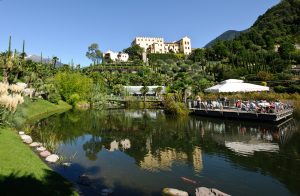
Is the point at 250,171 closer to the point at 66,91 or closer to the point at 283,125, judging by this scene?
the point at 283,125

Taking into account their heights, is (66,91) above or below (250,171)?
above

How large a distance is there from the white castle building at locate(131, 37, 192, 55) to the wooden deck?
136624 millimetres

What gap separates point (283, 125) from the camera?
27422mm

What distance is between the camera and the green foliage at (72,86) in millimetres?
60312


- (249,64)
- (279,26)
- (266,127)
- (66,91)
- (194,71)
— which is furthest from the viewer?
(279,26)

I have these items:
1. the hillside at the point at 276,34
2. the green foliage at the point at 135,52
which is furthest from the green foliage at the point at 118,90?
the green foliage at the point at 135,52

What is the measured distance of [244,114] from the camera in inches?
1228

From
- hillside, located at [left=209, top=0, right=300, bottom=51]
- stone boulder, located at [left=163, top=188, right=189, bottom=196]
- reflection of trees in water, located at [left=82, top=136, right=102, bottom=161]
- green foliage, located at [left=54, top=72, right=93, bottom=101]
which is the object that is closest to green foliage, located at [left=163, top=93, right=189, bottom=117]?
reflection of trees in water, located at [left=82, top=136, right=102, bottom=161]

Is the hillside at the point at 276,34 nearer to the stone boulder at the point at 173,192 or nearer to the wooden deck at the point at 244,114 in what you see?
the wooden deck at the point at 244,114

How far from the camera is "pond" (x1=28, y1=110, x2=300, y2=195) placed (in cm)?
1303

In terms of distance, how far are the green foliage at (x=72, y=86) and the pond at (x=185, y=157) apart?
107 feet

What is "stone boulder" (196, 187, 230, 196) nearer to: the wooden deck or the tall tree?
the wooden deck

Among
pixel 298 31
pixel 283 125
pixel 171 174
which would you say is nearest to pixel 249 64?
pixel 298 31

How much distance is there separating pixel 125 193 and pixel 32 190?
376cm
